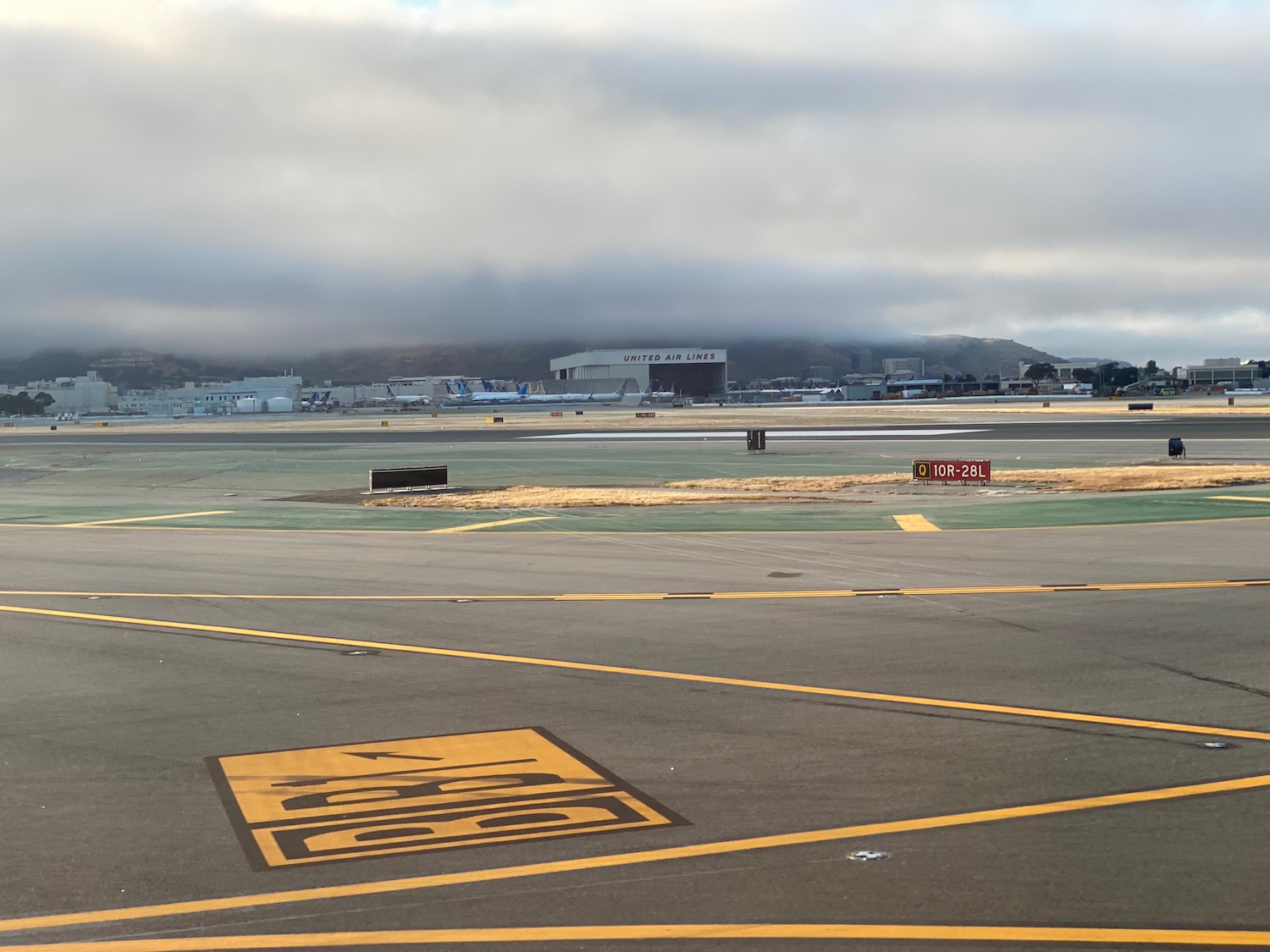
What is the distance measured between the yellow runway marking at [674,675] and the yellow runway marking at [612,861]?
1.52 meters

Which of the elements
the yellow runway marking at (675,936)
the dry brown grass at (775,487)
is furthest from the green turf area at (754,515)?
the yellow runway marking at (675,936)

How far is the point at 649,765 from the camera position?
9.44 metres

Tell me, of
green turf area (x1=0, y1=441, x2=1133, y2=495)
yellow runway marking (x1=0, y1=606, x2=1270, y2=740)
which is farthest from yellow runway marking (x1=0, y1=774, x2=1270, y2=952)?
green turf area (x1=0, y1=441, x2=1133, y2=495)

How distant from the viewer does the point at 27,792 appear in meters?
9.04

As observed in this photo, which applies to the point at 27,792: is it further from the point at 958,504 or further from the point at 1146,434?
the point at 1146,434

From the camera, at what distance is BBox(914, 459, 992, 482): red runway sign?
121ft

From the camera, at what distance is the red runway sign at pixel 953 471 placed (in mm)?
36938

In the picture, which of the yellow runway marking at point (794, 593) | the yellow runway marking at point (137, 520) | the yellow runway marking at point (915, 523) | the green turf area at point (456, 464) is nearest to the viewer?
the yellow runway marking at point (794, 593)

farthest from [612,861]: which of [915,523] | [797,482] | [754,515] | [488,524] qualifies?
[797,482]

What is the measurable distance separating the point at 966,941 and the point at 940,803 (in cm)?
220

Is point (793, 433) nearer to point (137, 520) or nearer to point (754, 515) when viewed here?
point (754, 515)

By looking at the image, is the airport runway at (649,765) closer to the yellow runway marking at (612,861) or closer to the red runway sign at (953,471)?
the yellow runway marking at (612,861)

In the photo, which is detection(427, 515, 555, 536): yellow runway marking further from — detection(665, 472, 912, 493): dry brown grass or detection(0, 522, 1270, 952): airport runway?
detection(665, 472, 912, 493): dry brown grass

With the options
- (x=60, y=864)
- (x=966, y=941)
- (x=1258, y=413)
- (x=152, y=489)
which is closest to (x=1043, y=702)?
(x=966, y=941)
